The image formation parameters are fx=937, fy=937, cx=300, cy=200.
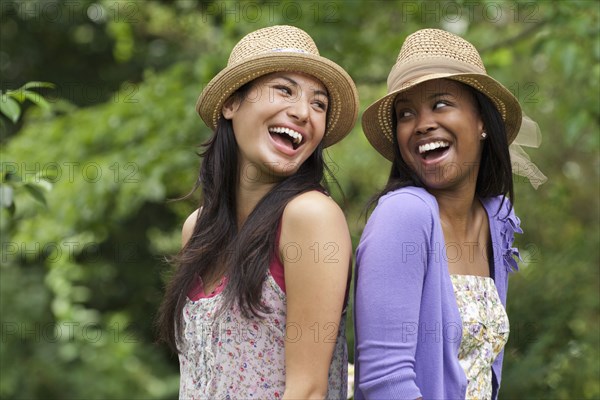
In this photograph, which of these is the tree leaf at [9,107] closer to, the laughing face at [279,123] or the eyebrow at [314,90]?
the laughing face at [279,123]

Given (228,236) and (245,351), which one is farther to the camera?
(228,236)

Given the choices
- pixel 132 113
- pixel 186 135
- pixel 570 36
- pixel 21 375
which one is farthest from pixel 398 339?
pixel 21 375

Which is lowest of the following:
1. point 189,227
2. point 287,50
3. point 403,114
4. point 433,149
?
point 189,227

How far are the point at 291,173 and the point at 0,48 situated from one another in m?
7.73

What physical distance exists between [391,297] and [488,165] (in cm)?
58

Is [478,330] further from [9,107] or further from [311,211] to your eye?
[9,107]

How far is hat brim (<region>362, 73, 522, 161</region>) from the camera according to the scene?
2490 millimetres

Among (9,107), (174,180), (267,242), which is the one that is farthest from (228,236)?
(174,180)

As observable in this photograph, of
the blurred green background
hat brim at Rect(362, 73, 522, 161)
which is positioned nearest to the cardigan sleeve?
hat brim at Rect(362, 73, 522, 161)

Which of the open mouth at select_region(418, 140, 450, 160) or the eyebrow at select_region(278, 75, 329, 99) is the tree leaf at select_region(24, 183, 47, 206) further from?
the open mouth at select_region(418, 140, 450, 160)

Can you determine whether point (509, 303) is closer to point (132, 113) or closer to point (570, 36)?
point (570, 36)

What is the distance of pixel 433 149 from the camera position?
2498 mm

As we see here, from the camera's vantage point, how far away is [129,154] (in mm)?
5594

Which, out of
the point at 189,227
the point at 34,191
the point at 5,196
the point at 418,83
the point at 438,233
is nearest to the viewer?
the point at 438,233
